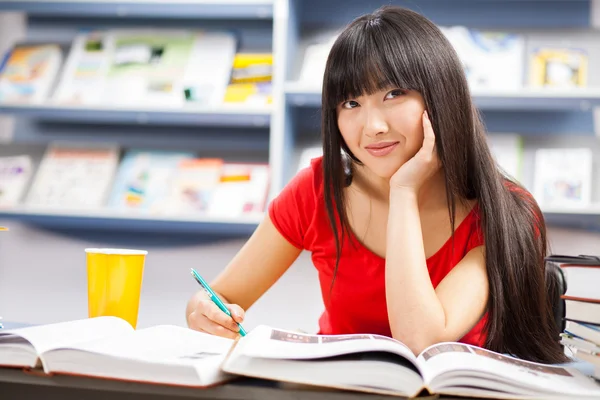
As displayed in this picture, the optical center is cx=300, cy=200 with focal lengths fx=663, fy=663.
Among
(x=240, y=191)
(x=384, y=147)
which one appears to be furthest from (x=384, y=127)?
(x=240, y=191)

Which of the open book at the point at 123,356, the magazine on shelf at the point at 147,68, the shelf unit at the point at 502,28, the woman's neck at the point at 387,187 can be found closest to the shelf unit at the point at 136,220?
the shelf unit at the point at 502,28

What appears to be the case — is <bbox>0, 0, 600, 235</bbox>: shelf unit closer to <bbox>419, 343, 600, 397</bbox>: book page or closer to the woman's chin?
the woman's chin

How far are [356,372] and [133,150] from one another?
6.67 feet

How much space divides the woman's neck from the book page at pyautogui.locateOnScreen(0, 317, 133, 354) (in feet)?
2.08

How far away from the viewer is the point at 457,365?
632 mm

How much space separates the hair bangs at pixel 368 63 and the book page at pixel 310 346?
0.55 meters

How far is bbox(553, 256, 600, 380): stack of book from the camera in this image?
2.40ft

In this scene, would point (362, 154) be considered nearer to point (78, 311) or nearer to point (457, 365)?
point (457, 365)

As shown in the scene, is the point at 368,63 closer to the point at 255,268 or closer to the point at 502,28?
the point at 255,268

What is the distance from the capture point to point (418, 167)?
3.79ft

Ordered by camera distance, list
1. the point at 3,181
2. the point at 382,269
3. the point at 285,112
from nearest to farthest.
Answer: the point at 382,269 → the point at 285,112 → the point at 3,181

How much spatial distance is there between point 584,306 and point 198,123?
6.26 ft

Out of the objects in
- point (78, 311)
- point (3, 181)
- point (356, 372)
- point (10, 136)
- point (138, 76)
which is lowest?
point (78, 311)

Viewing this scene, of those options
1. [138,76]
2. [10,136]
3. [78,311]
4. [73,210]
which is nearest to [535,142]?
[138,76]
